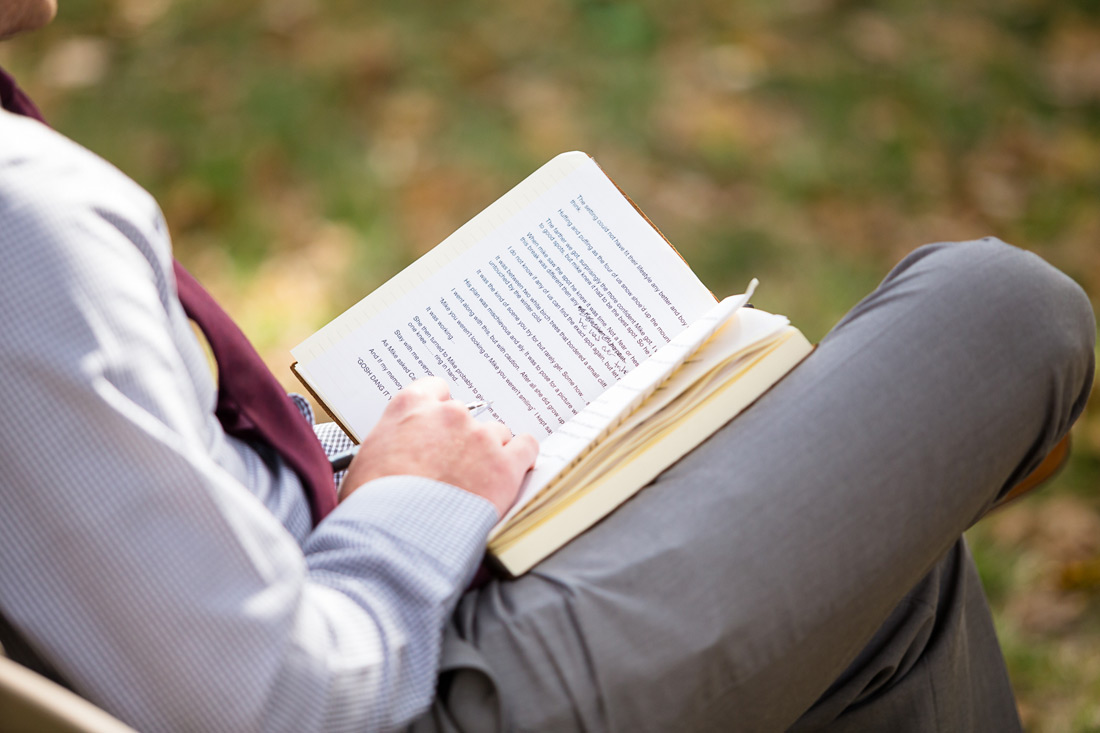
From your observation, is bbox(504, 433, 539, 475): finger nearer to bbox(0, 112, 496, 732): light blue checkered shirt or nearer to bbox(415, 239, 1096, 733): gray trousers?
bbox(415, 239, 1096, 733): gray trousers

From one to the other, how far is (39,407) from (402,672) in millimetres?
330

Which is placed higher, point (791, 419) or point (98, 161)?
point (98, 161)

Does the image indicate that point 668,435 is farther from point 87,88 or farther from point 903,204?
point 87,88

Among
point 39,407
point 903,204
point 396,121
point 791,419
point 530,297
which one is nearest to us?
point 39,407

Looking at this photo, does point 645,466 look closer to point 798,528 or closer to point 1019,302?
point 798,528

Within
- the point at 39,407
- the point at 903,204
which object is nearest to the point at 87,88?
the point at 903,204

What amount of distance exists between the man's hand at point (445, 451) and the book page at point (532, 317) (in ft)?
0.24

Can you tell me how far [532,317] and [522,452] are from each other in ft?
0.51

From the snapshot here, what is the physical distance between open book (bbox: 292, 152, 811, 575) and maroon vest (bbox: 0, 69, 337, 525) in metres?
0.11

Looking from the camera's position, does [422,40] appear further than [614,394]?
Yes

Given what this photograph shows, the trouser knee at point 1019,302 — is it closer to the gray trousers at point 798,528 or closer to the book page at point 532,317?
the gray trousers at point 798,528

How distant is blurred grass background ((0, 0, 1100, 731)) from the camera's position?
7.38ft

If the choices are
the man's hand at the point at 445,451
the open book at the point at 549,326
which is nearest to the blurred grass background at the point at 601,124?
the open book at the point at 549,326

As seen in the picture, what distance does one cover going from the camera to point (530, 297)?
1.03 metres
